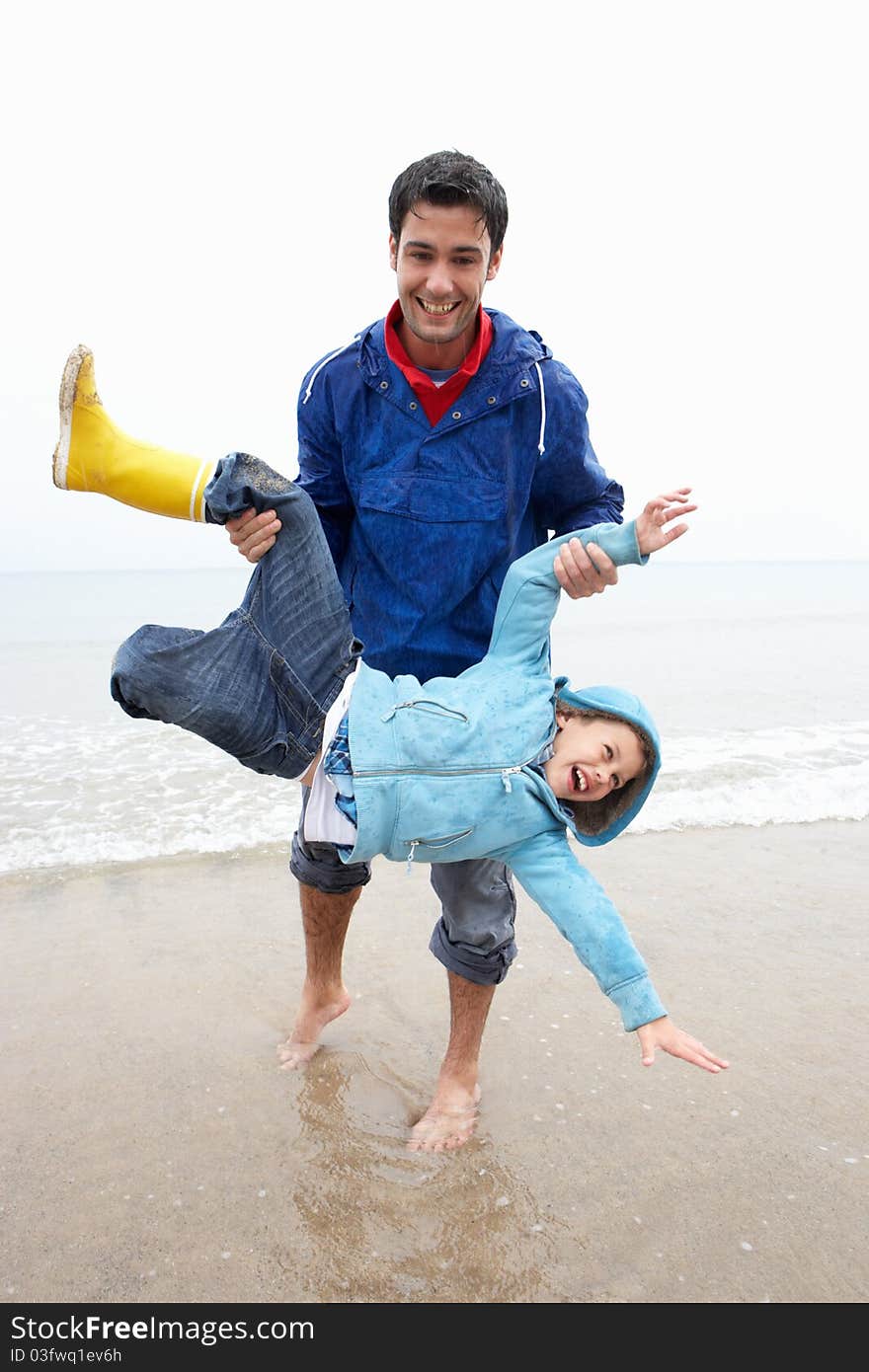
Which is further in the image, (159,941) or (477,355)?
(159,941)

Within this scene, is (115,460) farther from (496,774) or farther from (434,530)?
(496,774)

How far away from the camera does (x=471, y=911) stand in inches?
119

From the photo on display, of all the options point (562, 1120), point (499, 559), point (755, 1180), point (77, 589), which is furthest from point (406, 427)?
point (77, 589)

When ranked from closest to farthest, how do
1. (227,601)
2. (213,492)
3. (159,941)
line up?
(213,492), (159,941), (227,601)

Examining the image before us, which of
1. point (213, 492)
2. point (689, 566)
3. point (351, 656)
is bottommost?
point (689, 566)

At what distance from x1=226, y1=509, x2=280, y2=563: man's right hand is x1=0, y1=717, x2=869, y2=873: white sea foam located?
302 cm

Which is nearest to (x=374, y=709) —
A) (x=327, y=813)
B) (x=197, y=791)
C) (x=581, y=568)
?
(x=327, y=813)

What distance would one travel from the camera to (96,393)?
2.48 metres

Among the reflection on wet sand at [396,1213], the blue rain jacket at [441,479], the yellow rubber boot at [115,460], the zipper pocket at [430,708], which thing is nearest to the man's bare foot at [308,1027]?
the reflection on wet sand at [396,1213]

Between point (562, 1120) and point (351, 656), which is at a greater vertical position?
point (351, 656)

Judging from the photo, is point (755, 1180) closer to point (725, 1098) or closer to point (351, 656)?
point (725, 1098)

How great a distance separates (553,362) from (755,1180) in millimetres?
2449

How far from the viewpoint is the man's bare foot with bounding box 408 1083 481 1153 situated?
2965 millimetres

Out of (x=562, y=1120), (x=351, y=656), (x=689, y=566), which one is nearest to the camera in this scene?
(x=351, y=656)
